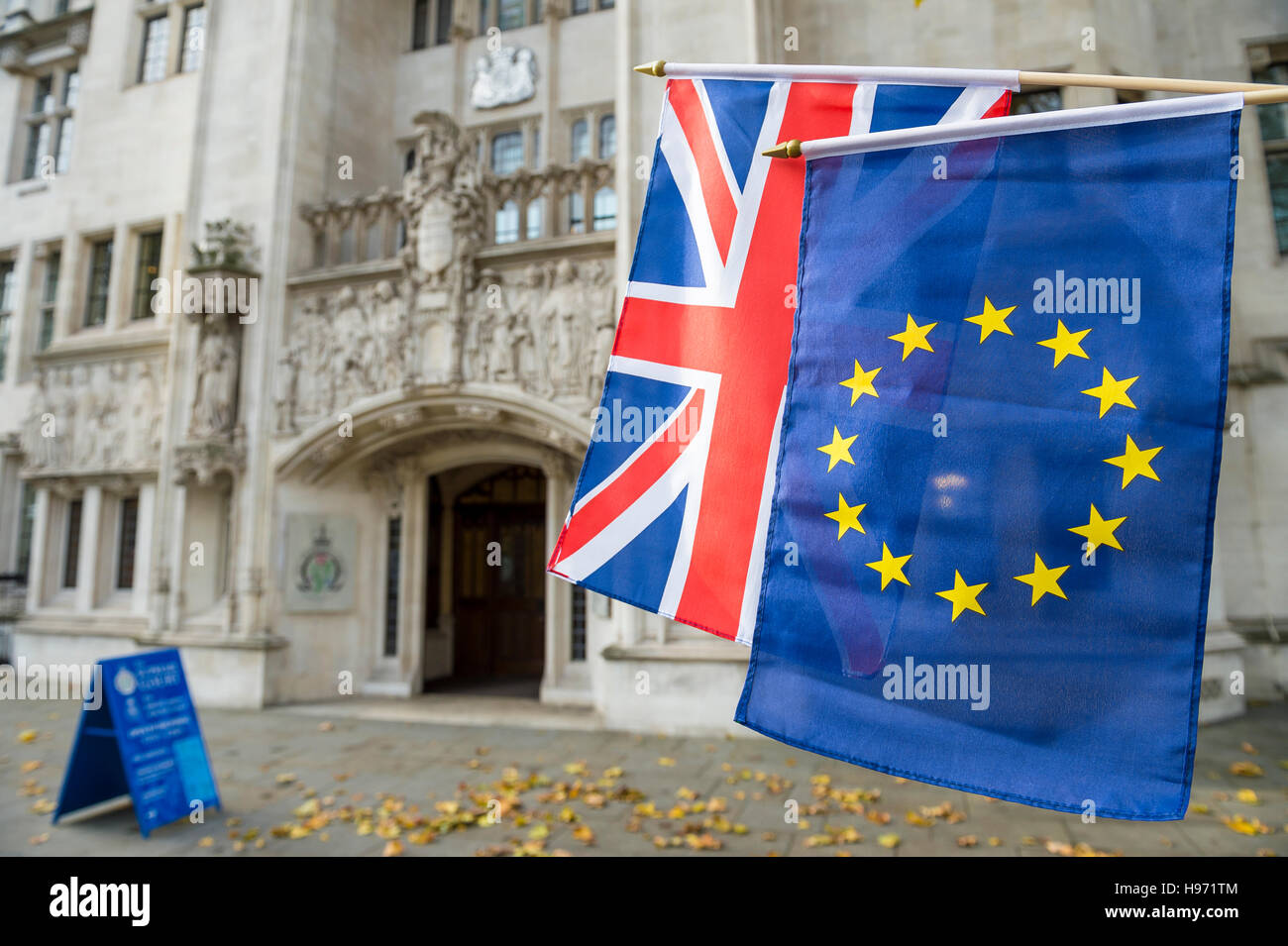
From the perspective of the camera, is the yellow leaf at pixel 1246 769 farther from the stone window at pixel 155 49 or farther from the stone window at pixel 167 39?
the stone window at pixel 155 49

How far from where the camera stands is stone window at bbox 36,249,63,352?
1485cm

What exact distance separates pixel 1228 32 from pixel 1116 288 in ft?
36.3

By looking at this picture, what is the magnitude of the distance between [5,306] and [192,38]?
21.6 feet

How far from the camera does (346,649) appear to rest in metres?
11.3

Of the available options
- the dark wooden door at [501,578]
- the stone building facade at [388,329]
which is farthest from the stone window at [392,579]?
the dark wooden door at [501,578]

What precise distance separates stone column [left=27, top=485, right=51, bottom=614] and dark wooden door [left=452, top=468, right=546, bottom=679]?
7.06m

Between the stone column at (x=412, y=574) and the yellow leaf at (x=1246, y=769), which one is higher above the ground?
the stone column at (x=412, y=574)

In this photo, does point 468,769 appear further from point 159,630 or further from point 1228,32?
point 1228,32

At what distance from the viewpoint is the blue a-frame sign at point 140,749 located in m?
5.43

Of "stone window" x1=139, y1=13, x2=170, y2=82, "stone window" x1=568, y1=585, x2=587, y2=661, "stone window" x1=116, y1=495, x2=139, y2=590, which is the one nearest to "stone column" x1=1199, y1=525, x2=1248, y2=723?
"stone window" x1=568, y1=585, x2=587, y2=661

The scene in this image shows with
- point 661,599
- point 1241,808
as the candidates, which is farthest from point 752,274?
point 1241,808

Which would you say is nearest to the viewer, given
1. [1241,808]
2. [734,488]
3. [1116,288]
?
→ [1116,288]

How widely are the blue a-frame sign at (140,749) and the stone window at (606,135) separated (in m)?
9.76

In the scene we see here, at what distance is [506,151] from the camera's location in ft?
43.0
